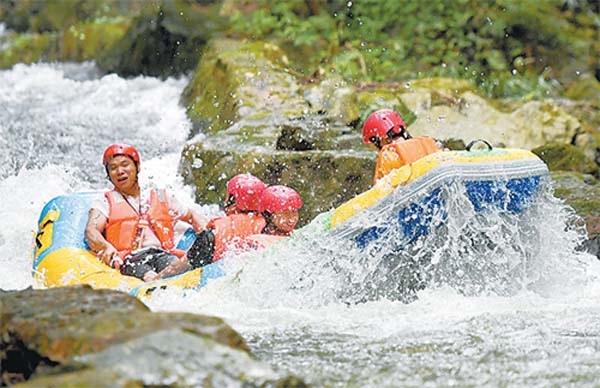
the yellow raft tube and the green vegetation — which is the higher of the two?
the green vegetation

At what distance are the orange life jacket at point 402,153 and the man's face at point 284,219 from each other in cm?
57

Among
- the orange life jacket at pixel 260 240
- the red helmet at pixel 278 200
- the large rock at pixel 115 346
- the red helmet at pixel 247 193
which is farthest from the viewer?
the red helmet at pixel 247 193

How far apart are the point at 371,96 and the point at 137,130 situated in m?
2.89

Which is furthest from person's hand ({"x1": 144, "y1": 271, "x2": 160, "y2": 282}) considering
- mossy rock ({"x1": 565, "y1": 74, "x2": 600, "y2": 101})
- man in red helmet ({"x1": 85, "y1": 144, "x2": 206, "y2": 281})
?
mossy rock ({"x1": 565, "y1": 74, "x2": 600, "y2": 101})

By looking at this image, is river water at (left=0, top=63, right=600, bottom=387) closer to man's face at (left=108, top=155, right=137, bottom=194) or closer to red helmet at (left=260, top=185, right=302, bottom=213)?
red helmet at (left=260, top=185, right=302, bottom=213)

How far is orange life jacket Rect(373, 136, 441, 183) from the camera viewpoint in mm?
5825

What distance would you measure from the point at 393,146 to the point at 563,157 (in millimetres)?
3759

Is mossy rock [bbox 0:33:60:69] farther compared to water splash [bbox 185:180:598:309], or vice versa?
mossy rock [bbox 0:33:60:69]

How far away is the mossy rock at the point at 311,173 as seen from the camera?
7.65 m

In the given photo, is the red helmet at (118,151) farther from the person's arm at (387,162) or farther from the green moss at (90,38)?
the green moss at (90,38)

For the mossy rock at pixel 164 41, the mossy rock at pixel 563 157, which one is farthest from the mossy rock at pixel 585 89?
the mossy rock at pixel 164 41

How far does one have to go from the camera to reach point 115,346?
123 inches

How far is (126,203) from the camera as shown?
640 cm

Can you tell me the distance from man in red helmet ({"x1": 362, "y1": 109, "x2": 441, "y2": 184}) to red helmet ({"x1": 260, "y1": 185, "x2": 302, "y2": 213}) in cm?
53
